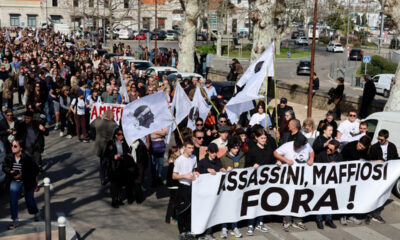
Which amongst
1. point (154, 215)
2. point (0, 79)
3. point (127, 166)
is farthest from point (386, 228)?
point (0, 79)

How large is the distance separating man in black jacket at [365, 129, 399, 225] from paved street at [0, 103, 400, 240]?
0.58 ft

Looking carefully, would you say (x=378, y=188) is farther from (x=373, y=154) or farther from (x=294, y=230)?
(x=294, y=230)

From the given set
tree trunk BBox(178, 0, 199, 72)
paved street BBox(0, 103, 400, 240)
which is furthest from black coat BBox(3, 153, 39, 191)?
tree trunk BBox(178, 0, 199, 72)

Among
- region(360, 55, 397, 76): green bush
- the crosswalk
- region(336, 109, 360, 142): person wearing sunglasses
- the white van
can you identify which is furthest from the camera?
region(360, 55, 397, 76): green bush

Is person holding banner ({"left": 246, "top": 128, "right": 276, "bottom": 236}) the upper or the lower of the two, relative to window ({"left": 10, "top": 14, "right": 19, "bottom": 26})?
lower

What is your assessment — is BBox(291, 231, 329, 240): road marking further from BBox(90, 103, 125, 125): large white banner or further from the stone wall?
the stone wall

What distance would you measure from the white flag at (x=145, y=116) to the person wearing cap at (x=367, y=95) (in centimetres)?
1037

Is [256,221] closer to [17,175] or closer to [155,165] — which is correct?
[155,165]

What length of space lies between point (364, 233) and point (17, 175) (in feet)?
18.9

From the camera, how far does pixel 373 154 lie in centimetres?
923

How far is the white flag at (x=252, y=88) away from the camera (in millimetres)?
11062

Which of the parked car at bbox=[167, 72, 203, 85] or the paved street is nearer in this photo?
the paved street

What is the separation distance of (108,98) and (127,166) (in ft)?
18.5

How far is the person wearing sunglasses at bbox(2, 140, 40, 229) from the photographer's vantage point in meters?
8.34
